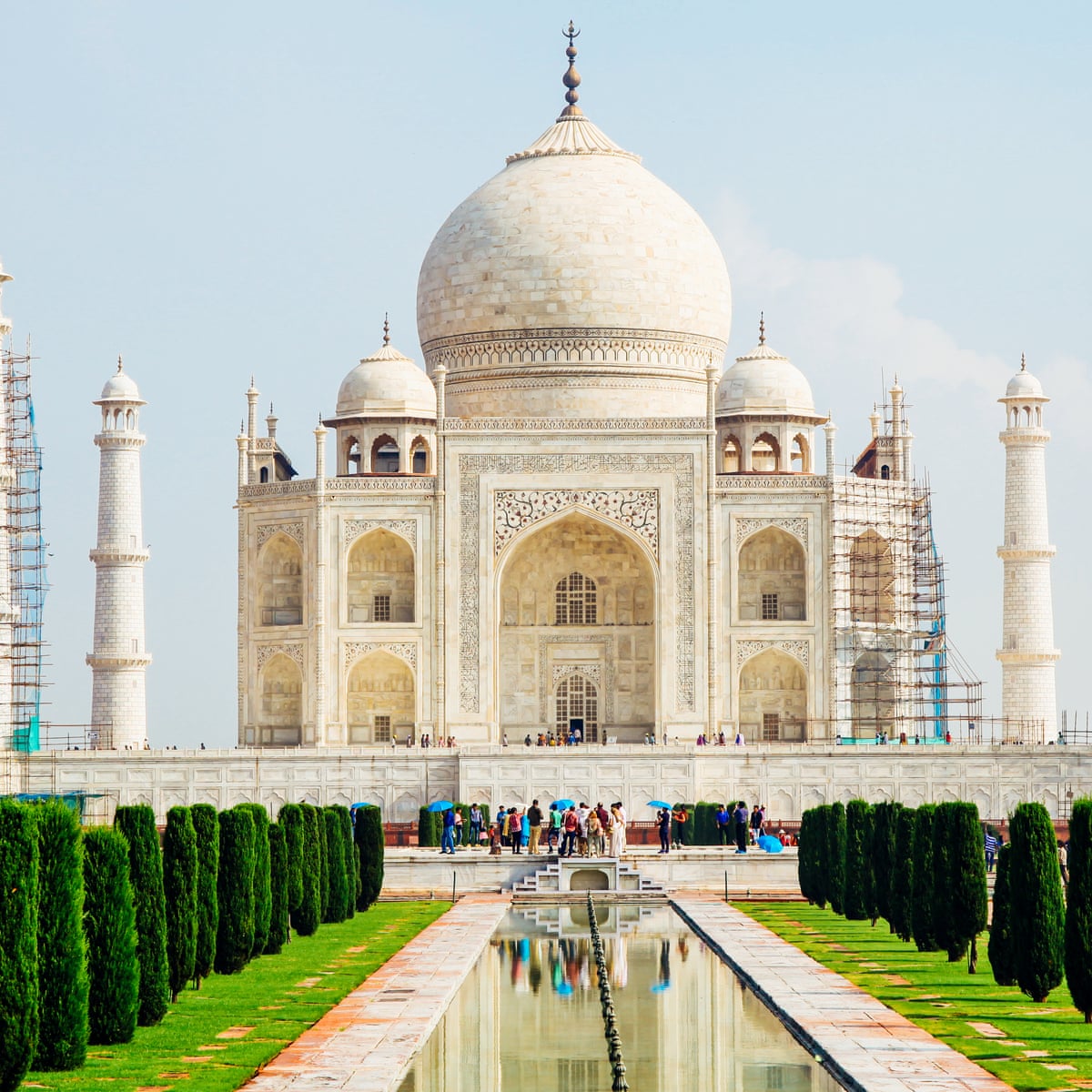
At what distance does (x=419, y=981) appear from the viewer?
547 inches

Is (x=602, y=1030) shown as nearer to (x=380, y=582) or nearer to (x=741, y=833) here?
(x=741, y=833)

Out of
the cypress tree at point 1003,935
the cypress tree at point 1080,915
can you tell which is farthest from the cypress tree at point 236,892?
the cypress tree at point 1080,915

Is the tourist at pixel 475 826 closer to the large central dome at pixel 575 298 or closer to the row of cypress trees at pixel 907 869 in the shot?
the row of cypress trees at pixel 907 869

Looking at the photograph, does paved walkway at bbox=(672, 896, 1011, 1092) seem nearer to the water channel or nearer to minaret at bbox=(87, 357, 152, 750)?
the water channel

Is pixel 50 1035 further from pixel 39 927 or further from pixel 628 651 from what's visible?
pixel 628 651

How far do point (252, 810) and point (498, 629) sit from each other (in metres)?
18.4

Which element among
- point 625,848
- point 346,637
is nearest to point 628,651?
point 346,637

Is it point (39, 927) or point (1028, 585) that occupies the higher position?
point (1028, 585)

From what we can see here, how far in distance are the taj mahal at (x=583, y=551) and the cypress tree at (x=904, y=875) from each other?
47.9 ft

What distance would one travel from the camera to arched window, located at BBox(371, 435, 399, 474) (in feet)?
118

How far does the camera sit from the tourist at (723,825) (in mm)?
26344

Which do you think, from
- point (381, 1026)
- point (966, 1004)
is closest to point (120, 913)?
point (381, 1026)

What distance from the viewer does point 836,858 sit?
19.8 meters

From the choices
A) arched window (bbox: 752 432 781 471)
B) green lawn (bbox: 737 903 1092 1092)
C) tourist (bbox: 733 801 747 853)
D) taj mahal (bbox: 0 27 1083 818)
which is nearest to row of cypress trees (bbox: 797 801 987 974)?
green lawn (bbox: 737 903 1092 1092)
